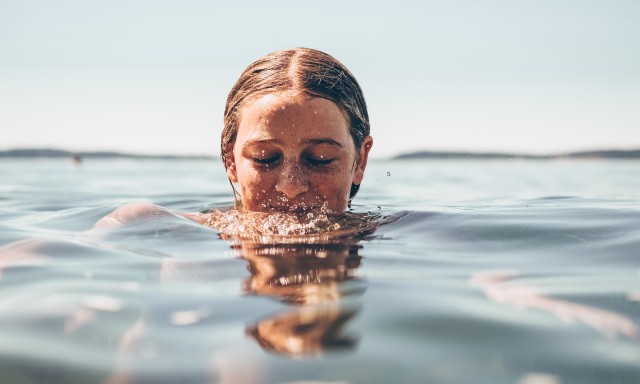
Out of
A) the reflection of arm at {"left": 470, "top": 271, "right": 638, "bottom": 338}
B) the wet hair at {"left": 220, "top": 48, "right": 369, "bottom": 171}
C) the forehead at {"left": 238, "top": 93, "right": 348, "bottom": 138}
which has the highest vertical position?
the wet hair at {"left": 220, "top": 48, "right": 369, "bottom": 171}

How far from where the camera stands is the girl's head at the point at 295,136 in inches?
135

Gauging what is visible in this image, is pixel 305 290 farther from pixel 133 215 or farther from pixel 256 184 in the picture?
pixel 133 215

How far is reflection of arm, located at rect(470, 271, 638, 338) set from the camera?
1.60m

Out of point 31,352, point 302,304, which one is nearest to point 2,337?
point 31,352

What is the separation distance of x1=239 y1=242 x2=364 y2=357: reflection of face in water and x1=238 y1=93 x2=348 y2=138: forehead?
34.5 inches

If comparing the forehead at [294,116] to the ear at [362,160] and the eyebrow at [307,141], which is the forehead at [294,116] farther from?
the ear at [362,160]

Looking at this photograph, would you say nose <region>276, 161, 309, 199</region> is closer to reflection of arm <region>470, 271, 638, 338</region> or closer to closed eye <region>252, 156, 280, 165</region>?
closed eye <region>252, 156, 280, 165</region>

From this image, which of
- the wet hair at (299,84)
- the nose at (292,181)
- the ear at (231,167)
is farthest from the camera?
the ear at (231,167)

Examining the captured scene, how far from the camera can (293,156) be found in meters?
3.40

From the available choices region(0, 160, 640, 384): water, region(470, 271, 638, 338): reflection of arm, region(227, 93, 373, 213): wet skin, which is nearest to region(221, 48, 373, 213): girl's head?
region(227, 93, 373, 213): wet skin

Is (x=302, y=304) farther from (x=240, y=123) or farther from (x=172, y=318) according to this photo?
(x=240, y=123)

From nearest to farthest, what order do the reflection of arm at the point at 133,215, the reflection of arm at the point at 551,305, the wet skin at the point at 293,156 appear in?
the reflection of arm at the point at 551,305 → the wet skin at the point at 293,156 → the reflection of arm at the point at 133,215

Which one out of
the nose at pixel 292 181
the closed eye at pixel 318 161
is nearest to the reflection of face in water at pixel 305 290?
the nose at pixel 292 181

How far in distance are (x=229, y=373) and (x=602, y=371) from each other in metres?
0.91
